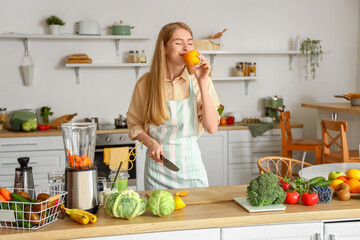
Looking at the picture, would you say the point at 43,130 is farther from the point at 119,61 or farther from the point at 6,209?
the point at 6,209

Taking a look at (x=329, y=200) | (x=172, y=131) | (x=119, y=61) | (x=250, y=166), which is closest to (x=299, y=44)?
(x=250, y=166)

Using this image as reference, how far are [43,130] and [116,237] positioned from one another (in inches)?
137

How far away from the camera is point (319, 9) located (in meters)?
5.74

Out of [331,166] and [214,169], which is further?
[214,169]

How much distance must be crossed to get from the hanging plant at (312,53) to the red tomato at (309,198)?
402 cm

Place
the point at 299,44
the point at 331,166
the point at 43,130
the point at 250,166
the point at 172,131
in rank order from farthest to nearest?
the point at 299,44 → the point at 250,166 → the point at 43,130 → the point at 331,166 → the point at 172,131

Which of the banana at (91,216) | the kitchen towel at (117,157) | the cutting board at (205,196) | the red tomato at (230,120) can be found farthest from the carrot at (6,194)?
the red tomato at (230,120)

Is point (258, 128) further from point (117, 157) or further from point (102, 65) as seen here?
point (117, 157)

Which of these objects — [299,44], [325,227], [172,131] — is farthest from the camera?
[299,44]

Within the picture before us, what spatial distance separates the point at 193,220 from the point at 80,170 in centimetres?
48

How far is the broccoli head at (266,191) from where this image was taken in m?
1.76

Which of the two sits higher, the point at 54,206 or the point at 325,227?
the point at 54,206

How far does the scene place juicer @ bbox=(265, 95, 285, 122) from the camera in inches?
216

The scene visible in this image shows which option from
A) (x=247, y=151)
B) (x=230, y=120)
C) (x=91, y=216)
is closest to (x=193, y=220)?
(x=91, y=216)
